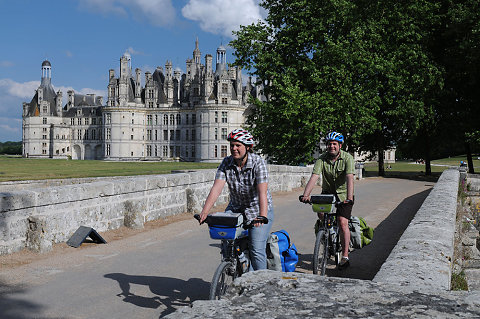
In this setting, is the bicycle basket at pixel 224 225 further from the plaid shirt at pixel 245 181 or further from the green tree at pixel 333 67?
the green tree at pixel 333 67

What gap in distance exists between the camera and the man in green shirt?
626 centimetres

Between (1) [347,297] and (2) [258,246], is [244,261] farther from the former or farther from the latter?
(1) [347,297]

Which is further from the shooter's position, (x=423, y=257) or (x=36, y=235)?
(x=36, y=235)

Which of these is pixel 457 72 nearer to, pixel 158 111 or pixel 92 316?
pixel 92 316

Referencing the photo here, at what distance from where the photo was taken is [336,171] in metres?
6.40

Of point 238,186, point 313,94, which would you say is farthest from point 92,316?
point 313,94

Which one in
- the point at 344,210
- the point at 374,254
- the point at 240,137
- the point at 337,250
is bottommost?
the point at 374,254

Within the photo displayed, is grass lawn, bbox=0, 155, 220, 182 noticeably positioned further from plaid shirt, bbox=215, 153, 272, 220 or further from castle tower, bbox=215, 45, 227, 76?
castle tower, bbox=215, 45, 227, 76

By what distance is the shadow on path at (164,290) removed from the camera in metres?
5.11

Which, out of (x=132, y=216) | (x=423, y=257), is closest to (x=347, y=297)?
Answer: (x=423, y=257)

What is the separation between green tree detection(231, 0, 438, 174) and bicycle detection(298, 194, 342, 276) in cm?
1898

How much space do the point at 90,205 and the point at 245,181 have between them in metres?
5.25

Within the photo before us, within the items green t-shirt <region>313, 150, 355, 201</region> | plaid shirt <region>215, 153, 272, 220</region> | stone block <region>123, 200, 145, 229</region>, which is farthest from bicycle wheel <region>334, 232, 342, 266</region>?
stone block <region>123, 200, 145, 229</region>

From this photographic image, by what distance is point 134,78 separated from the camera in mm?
102500
